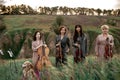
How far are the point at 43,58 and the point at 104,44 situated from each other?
4.25ft

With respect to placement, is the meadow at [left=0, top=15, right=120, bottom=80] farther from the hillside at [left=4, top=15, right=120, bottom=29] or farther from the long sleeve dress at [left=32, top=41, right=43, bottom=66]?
the long sleeve dress at [left=32, top=41, right=43, bottom=66]

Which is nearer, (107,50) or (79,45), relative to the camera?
(107,50)

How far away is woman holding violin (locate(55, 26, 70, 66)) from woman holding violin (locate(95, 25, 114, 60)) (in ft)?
1.89

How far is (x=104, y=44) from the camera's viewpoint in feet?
28.3

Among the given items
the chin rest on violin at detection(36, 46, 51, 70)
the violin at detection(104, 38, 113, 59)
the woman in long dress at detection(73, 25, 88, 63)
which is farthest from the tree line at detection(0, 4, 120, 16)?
the chin rest on violin at detection(36, 46, 51, 70)

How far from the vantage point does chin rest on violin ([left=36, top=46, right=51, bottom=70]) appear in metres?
9.11

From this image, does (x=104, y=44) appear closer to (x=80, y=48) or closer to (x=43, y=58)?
(x=80, y=48)

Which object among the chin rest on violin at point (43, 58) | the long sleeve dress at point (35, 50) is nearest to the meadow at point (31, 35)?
the chin rest on violin at point (43, 58)

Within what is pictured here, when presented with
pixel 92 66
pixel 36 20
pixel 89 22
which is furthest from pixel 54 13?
pixel 92 66

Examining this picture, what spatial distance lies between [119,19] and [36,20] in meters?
1.68

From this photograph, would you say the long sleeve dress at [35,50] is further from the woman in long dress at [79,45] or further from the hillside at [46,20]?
the woman in long dress at [79,45]

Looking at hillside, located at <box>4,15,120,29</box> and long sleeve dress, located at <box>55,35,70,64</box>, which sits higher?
hillside, located at <box>4,15,120,29</box>

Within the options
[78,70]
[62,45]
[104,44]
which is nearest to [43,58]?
[62,45]

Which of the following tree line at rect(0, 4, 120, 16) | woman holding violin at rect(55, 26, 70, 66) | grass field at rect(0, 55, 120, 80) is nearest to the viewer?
grass field at rect(0, 55, 120, 80)
